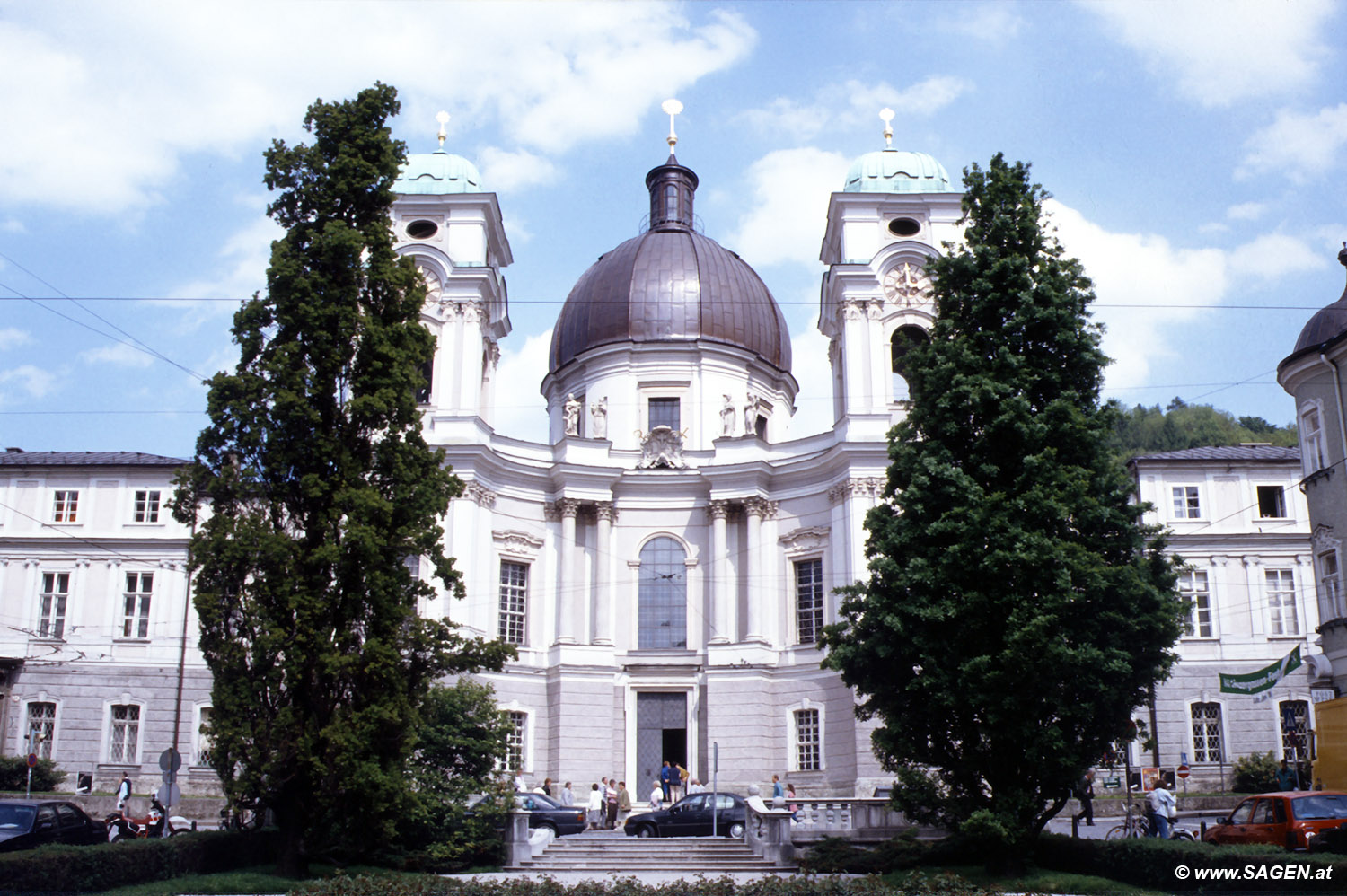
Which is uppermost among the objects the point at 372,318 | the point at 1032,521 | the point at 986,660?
the point at 372,318

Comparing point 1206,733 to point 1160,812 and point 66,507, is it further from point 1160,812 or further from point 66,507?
point 66,507

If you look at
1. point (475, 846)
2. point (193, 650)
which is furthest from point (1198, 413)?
point (475, 846)

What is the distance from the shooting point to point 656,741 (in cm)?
4338

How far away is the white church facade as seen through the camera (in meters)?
42.2

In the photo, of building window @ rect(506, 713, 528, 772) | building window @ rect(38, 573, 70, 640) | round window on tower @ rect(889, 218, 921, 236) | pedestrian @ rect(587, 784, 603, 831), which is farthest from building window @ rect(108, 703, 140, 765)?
round window on tower @ rect(889, 218, 921, 236)

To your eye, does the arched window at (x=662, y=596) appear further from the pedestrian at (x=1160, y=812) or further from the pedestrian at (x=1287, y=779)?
the pedestrian at (x=1160, y=812)

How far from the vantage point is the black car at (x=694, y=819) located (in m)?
31.0

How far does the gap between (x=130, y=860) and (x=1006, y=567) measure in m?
14.5

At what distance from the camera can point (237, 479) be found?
22312 mm

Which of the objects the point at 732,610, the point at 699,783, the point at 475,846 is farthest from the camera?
the point at 732,610

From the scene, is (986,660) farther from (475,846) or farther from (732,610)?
(732,610)

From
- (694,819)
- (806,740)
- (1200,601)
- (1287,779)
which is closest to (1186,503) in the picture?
(1200,601)

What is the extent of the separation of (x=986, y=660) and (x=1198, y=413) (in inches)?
3159

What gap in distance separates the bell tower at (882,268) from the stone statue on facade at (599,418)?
8.78m
